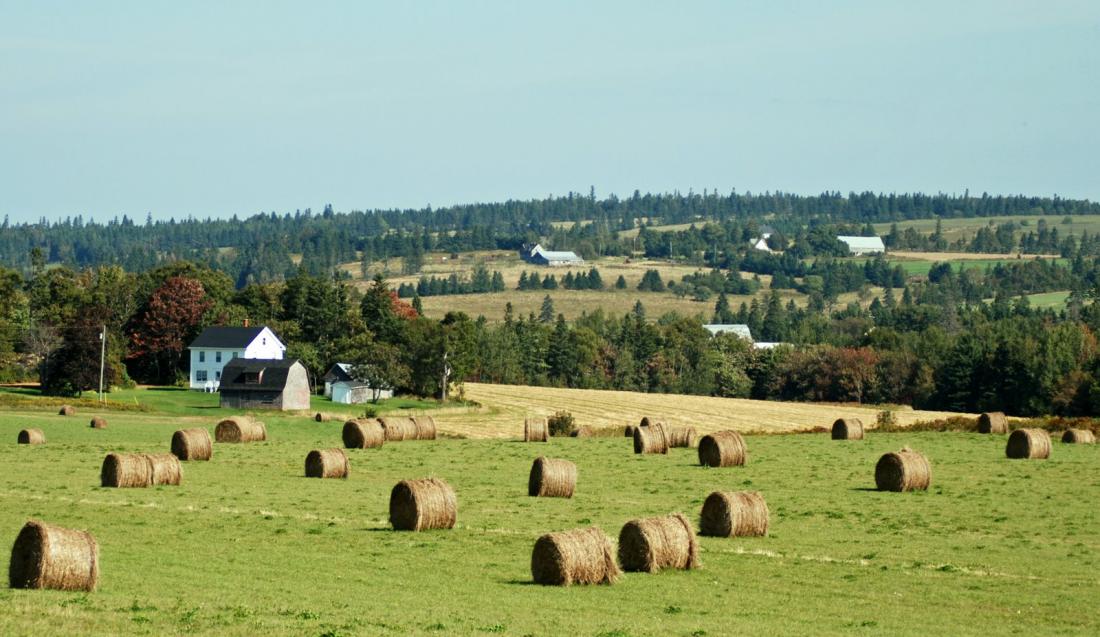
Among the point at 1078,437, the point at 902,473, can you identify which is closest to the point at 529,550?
the point at 902,473

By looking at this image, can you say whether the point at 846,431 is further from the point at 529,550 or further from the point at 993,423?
the point at 529,550

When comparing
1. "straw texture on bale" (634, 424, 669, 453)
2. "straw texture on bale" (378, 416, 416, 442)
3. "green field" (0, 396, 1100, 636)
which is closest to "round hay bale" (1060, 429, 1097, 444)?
"green field" (0, 396, 1100, 636)

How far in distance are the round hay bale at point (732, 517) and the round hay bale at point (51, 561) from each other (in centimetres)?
1284

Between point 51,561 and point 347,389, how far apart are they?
89.9 metres

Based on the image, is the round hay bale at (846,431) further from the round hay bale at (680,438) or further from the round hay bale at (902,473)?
the round hay bale at (902,473)

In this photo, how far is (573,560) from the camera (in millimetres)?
22469

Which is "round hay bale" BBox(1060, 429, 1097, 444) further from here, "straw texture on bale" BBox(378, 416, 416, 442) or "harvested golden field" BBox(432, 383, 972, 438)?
"harvested golden field" BBox(432, 383, 972, 438)

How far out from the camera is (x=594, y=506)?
1363 inches

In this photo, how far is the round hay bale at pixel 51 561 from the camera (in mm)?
19359

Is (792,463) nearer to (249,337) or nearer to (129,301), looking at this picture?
(249,337)

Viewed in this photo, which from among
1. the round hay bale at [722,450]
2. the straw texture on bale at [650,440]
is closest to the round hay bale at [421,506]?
the round hay bale at [722,450]

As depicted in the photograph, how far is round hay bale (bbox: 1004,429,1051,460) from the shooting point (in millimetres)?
48875

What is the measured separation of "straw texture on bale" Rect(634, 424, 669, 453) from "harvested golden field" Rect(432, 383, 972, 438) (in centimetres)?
2360

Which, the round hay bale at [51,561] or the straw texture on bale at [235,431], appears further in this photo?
the straw texture on bale at [235,431]
